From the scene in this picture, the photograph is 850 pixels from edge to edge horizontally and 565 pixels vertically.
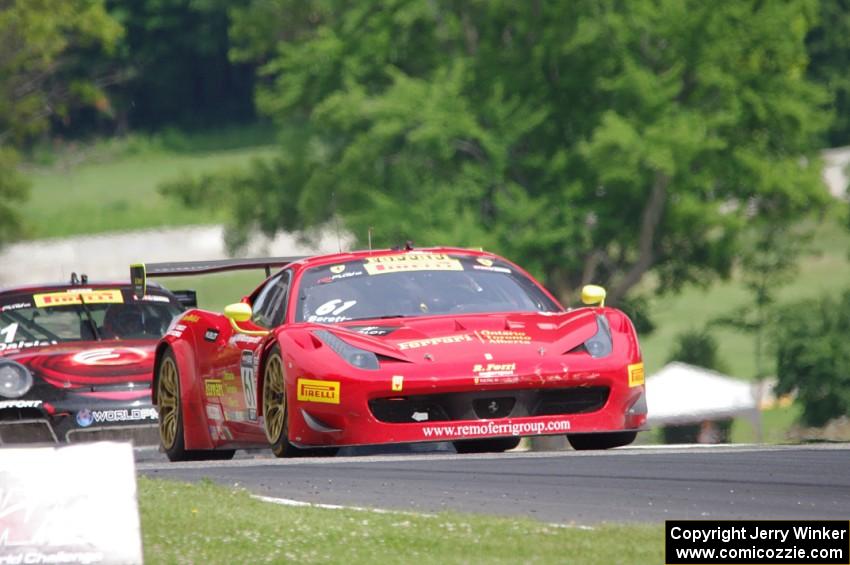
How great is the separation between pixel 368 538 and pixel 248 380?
Result: 13.7 feet

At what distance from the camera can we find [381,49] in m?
40.6

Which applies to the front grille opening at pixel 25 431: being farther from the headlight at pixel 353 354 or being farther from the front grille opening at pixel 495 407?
the front grille opening at pixel 495 407

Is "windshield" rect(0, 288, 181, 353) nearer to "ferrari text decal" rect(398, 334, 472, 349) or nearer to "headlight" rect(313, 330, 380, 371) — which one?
"headlight" rect(313, 330, 380, 371)

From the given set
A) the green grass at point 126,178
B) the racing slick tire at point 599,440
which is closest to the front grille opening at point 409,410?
the racing slick tire at point 599,440

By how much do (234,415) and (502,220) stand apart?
25372 mm

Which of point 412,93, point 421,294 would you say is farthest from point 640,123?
point 421,294

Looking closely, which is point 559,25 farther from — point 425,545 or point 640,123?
point 425,545

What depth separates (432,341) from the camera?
11.0 m

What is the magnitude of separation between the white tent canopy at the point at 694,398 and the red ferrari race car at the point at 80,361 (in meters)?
15.1

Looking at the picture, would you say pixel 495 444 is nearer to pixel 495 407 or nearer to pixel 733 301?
pixel 495 407

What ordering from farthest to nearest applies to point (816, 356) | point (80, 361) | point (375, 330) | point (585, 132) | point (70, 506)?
point (585, 132)
point (816, 356)
point (80, 361)
point (375, 330)
point (70, 506)

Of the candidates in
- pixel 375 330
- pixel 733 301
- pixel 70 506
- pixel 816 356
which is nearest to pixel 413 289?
pixel 375 330

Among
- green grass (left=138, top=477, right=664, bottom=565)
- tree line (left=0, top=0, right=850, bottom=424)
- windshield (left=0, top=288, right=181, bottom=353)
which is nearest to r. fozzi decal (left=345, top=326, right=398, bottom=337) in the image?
green grass (left=138, top=477, right=664, bottom=565)

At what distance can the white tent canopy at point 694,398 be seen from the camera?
1171 inches
